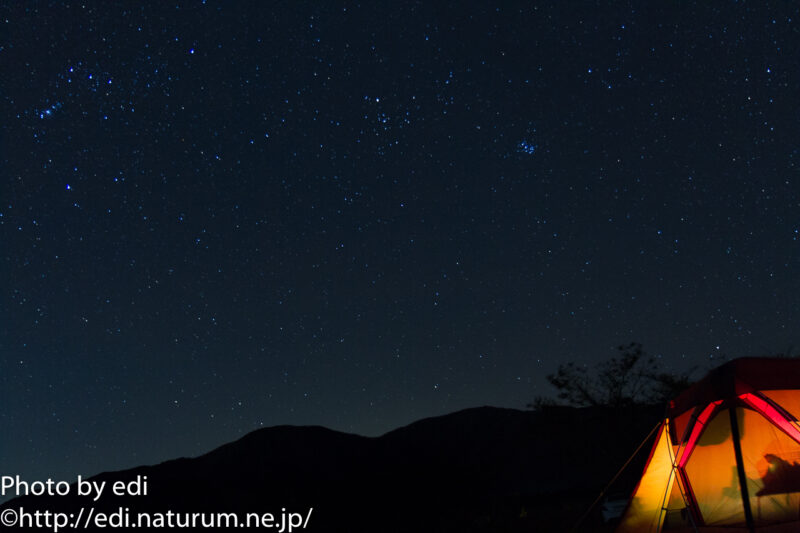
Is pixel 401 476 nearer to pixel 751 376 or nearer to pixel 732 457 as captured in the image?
pixel 732 457

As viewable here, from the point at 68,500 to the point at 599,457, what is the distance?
30316mm

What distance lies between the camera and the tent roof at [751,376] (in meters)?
6.79

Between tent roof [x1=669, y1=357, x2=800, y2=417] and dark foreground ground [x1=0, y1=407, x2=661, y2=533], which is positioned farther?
dark foreground ground [x1=0, y1=407, x2=661, y2=533]

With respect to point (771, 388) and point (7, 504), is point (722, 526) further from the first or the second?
point (7, 504)

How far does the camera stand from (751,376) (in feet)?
22.3

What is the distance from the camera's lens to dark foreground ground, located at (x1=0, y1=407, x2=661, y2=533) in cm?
2366

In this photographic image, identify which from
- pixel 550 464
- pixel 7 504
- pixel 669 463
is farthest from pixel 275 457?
pixel 669 463

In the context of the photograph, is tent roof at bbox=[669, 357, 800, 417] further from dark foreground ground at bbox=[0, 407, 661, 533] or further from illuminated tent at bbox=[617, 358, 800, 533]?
dark foreground ground at bbox=[0, 407, 661, 533]

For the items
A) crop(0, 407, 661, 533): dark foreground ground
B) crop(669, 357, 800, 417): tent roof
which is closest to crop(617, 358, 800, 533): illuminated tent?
crop(669, 357, 800, 417): tent roof

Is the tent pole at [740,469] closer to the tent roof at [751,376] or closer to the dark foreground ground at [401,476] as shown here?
the tent roof at [751,376]

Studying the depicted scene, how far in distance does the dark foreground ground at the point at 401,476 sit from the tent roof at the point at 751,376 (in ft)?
32.6

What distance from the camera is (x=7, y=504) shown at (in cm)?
4088

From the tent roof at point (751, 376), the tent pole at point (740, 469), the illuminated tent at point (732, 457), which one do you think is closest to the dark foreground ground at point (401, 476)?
the illuminated tent at point (732, 457)

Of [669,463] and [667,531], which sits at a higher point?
[669,463]
